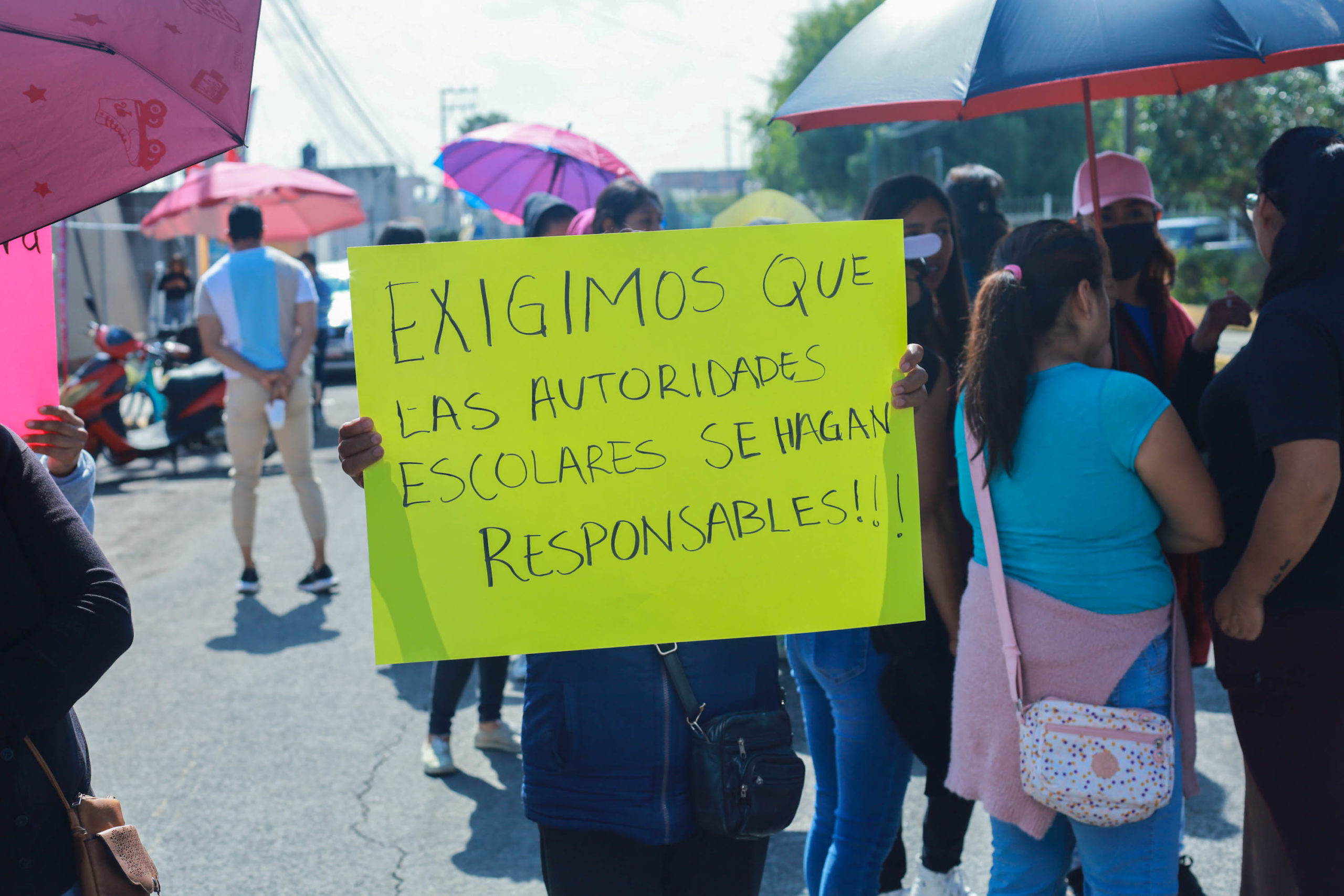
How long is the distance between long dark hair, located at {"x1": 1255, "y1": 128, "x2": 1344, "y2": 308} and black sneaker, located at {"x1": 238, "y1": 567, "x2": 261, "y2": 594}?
568 centimetres

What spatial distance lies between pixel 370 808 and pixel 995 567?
8.37 ft

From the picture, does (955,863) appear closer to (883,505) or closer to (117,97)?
(883,505)

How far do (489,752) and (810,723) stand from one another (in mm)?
1939

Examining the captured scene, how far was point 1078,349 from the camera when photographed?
2332 mm

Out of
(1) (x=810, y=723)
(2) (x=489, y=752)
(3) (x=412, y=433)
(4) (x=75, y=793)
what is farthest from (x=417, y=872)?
(3) (x=412, y=433)

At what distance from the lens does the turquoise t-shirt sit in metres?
2.22

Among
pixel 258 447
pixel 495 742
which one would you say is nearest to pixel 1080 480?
pixel 495 742

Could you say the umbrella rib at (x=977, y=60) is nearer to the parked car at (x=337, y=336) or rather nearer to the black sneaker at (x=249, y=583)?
the black sneaker at (x=249, y=583)

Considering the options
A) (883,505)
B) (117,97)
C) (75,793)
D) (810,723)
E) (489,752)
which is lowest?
(489,752)

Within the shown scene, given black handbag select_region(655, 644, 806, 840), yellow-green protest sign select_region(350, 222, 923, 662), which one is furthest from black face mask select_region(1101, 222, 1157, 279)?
black handbag select_region(655, 644, 806, 840)

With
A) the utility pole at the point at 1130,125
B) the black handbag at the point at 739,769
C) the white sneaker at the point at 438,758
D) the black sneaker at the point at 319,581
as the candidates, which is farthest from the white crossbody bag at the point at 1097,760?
the utility pole at the point at 1130,125

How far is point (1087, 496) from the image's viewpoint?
2254 mm

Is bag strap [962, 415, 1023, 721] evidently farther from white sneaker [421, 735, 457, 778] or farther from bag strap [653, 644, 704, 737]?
white sneaker [421, 735, 457, 778]

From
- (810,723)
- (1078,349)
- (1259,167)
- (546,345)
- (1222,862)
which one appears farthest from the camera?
(1222,862)
